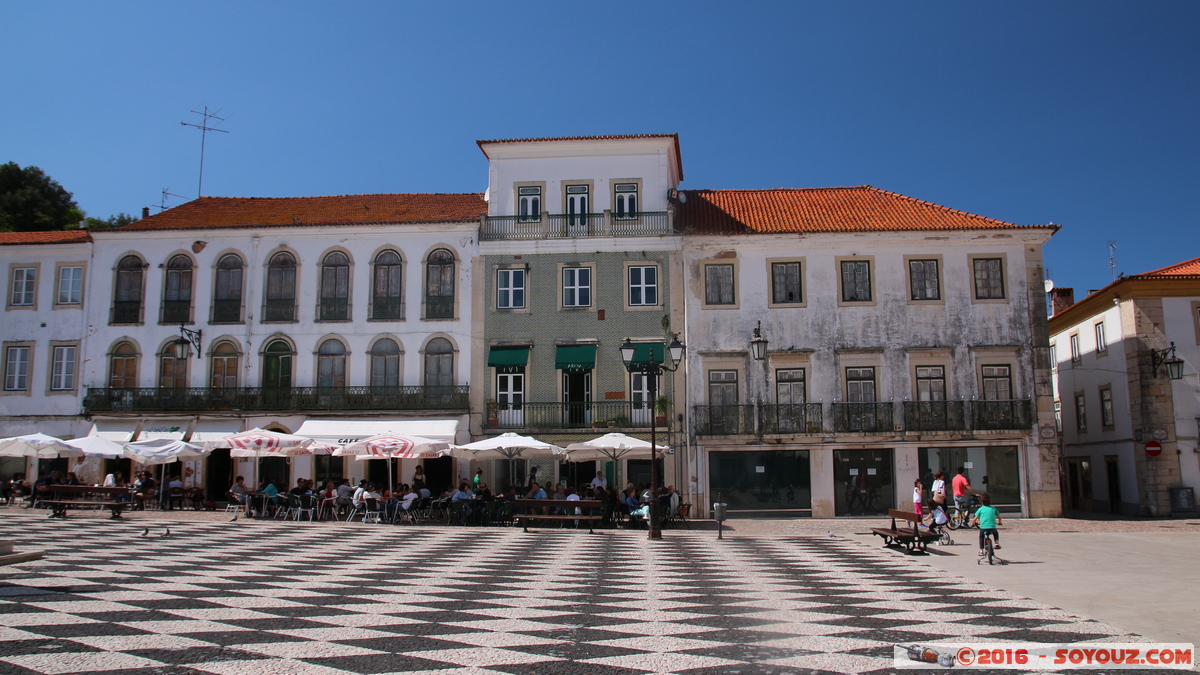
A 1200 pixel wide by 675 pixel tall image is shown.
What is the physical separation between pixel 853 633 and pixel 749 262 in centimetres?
2126

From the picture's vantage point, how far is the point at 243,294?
30375 millimetres

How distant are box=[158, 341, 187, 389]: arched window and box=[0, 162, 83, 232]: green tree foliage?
72.3 ft

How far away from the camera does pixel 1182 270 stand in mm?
28594

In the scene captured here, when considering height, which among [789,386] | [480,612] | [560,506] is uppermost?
[789,386]

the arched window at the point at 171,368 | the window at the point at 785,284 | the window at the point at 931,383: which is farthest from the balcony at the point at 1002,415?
the arched window at the point at 171,368

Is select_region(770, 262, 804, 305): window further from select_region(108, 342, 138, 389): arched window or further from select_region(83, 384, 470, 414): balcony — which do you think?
select_region(108, 342, 138, 389): arched window

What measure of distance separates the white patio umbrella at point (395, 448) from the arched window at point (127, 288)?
11.8 m

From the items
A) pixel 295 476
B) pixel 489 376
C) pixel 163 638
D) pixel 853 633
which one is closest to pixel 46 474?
pixel 295 476

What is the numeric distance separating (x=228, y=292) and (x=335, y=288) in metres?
3.74

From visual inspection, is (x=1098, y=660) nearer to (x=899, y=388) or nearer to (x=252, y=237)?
(x=899, y=388)

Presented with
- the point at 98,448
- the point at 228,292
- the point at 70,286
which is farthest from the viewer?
the point at 70,286

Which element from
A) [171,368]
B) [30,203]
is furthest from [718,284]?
[30,203]

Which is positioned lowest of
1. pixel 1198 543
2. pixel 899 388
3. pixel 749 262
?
pixel 1198 543

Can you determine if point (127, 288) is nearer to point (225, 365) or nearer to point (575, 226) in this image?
point (225, 365)
